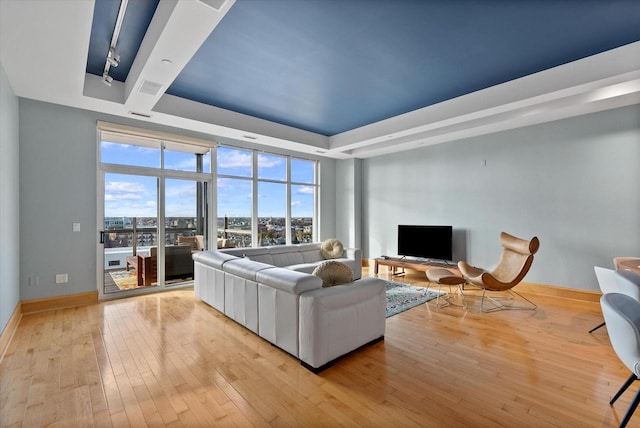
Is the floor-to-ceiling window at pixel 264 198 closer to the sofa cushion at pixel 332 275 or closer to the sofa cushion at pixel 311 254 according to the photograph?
the sofa cushion at pixel 311 254

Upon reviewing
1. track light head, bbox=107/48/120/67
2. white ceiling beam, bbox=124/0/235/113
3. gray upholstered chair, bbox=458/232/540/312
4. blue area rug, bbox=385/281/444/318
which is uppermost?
track light head, bbox=107/48/120/67

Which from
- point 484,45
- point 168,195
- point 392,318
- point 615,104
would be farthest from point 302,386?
point 615,104

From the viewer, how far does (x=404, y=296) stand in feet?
15.6

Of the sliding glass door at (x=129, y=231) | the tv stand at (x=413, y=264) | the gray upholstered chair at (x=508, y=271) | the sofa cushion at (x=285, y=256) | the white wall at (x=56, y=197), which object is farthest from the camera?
the tv stand at (x=413, y=264)

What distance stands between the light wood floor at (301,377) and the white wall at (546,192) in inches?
50.7

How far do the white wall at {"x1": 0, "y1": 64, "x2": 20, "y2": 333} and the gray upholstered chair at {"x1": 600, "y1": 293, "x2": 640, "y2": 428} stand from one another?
5.09m

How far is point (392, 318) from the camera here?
3.80 m

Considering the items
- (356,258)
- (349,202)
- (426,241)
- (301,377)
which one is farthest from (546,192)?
(301,377)

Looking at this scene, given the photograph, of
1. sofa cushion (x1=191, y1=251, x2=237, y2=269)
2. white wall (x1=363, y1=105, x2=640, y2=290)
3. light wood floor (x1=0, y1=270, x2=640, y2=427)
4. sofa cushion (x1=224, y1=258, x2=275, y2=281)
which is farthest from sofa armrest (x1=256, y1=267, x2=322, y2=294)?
white wall (x1=363, y1=105, x2=640, y2=290)

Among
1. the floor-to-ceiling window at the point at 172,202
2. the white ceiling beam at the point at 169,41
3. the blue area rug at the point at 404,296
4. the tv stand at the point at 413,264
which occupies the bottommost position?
the blue area rug at the point at 404,296

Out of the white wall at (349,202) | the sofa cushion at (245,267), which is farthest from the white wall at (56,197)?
the white wall at (349,202)

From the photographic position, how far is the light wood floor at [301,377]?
6.30 feet

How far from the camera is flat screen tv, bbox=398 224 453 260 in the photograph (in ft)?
19.0

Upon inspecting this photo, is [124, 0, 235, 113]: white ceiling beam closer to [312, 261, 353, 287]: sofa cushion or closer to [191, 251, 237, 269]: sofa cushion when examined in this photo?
[191, 251, 237, 269]: sofa cushion
